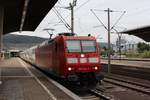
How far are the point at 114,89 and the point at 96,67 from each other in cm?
173

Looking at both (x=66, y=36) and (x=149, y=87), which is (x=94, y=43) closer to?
(x=66, y=36)

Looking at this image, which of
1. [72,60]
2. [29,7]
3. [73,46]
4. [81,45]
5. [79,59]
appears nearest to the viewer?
[72,60]

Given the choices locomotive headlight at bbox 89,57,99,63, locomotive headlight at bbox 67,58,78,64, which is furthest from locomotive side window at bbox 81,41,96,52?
locomotive headlight at bbox 67,58,78,64

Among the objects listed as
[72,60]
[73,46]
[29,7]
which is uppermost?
[29,7]

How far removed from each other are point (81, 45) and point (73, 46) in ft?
1.51

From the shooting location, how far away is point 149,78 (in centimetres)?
2578

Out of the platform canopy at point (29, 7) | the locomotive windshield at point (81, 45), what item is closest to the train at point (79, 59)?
the locomotive windshield at point (81, 45)

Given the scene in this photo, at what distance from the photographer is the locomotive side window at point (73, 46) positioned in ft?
65.8

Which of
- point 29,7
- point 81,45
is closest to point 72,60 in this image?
point 81,45

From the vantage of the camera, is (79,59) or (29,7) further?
(29,7)

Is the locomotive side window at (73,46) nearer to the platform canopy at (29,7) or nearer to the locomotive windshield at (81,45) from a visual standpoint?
the locomotive windshield at (81,45)

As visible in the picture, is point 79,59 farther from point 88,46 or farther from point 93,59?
point 88,46

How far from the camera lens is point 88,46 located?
808 inches

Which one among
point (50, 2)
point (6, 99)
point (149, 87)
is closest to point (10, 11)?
point (50, 2)
